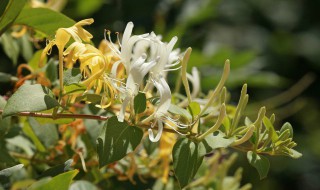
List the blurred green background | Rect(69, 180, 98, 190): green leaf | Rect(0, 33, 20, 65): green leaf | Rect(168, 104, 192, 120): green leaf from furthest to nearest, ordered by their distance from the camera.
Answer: the blurred green background
Rect(0, 33, 20, 65): green leaf
Rect(69, 180, 98, 190): green leaf
Rect(168, 104, 192, 120): green leaf

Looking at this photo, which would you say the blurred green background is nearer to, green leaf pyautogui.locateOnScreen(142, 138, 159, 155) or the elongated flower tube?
green leaf pyautogui.locateOnScreen(142, 138, 159, 155)

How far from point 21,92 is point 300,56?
6.53 feet

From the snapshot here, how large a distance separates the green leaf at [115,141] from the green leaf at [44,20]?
175 mm

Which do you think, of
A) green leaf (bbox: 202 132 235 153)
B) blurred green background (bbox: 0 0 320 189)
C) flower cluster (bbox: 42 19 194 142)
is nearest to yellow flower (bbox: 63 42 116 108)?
flower cluster (bbox: 42 19 194 142)

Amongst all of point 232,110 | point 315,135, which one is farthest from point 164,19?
point 315,135

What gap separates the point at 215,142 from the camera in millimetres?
664

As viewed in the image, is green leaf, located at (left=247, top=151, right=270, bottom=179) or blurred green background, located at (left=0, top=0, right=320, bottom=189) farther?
blurred green background, located at (left=0, top=0, right=320, bottom=189)

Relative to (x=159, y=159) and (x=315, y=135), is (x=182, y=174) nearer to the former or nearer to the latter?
(x=159, y=159)

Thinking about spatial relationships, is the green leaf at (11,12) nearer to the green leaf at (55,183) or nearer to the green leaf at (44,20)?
the green leaf at (44,20)

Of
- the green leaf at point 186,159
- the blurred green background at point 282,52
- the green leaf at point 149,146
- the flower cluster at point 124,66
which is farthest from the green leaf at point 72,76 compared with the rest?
the blurred green background at point 282,52

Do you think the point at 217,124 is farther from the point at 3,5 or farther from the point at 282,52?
the point at 282,52

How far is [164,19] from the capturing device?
1536 mm

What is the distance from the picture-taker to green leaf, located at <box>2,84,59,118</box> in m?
0.61

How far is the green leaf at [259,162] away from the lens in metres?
0.68
